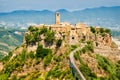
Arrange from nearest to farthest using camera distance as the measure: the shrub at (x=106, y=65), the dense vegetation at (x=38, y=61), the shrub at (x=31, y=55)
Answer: the dense vegetation at (x=38, y=61) → the shrub at (x=106, y=65) → the shrub at (x=31, y=55)

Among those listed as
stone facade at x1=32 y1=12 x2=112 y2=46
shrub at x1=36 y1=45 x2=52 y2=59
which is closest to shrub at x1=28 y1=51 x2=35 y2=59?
shrub at x1=36 y1=45 x2=52 y2=59

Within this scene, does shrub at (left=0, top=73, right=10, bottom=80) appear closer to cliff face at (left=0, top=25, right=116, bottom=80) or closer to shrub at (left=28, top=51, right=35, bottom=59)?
cliff face at (left=0, top=25, right=116, bottom=80)

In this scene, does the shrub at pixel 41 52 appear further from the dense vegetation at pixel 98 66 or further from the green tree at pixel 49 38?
the dense vegetation at pixel 98 66

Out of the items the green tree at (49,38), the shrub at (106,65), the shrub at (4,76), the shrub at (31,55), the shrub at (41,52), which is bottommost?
the shrub at (4,76)

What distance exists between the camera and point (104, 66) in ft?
255

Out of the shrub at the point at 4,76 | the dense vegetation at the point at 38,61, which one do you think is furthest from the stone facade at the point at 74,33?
the shrub at the point at 4,76

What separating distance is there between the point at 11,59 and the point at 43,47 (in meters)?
11.4

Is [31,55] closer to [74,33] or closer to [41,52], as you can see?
[41,52]

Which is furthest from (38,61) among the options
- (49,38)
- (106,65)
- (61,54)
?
(106,65)

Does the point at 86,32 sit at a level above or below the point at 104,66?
above

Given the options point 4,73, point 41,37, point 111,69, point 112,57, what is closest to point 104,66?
point 111,69

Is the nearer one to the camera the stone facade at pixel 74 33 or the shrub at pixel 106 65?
the shrub at pixel 106 65

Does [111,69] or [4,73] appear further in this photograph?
[4,73]

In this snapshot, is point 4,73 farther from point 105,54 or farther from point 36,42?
point 105,54
